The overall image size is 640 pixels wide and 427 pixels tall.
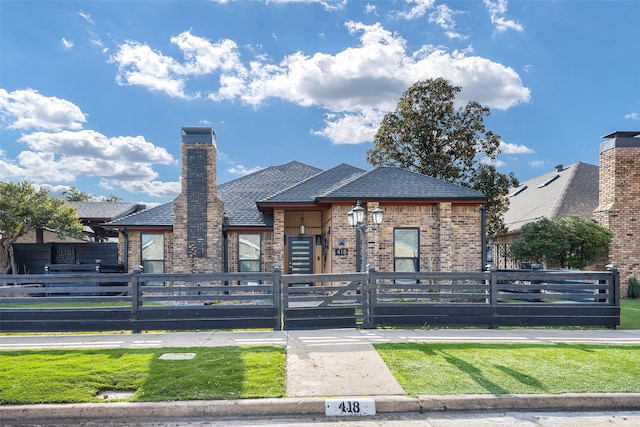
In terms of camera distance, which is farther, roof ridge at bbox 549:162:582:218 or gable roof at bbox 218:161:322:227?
roof ridge at bbox 549:162:582:218

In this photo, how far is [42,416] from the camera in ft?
14.3

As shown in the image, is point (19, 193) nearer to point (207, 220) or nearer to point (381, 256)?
point (207, 220)

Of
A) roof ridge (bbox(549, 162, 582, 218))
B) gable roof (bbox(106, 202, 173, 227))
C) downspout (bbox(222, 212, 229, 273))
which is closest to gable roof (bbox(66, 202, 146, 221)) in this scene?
gable roof (bbox(106, 202, 173, 227))

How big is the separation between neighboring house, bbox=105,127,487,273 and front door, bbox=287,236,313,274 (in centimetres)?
4

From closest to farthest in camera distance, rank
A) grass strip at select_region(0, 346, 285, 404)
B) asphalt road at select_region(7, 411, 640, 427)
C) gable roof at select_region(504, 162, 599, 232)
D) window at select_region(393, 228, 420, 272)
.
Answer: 1. asphalt road at select_region(7, 411, 640, 427)
2. grass strip at select_region(0, 346, 285, 404)
3. window at select_region(393, 228, 420, 272)
4. gable roof at select_region(504, 162, 599, 232)

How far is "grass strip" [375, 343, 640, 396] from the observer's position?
4.93 metres

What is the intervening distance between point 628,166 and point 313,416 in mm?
16445

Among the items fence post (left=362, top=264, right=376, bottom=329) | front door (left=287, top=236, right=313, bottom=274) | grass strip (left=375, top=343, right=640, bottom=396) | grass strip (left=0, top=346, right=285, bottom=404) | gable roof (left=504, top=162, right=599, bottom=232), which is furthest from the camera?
gable roof (left=504, top=162, right=599, bottom=232)

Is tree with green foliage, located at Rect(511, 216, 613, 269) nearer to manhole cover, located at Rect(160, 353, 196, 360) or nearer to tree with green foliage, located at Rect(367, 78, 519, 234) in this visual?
tree with green foliage, located at Rect(367, 78, 519, 234)

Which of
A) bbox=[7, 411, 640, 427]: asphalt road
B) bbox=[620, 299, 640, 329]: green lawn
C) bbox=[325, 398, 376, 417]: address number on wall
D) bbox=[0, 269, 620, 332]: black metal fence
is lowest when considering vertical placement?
bbox=[620, 299, 640, 329]: green lawn

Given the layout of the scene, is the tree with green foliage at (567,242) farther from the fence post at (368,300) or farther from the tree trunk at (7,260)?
the tree trunk at (7,260)

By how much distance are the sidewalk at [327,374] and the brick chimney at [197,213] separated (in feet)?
19.8

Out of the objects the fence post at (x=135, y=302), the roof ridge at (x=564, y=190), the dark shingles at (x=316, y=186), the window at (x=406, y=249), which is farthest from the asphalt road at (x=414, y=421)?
the roof ridge at (x=564, y=190)

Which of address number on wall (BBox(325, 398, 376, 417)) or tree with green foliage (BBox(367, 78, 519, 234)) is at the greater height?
tree with green foliage (BBox(367, 78, 519, 234))
